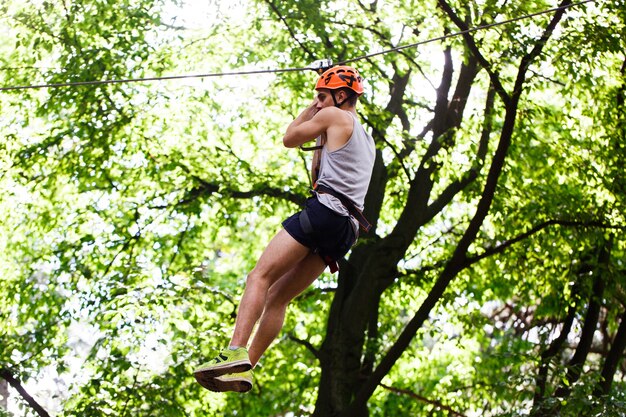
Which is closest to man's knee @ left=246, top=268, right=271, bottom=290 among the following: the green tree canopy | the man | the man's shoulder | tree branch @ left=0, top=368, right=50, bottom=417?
the man

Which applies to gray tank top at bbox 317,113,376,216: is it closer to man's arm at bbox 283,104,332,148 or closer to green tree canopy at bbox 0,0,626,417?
man's arm at bbox 283,104,332,148

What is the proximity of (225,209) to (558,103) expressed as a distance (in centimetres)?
547

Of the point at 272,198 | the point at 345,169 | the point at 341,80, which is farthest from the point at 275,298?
the point at 272,198

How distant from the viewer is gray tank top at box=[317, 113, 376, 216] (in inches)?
169

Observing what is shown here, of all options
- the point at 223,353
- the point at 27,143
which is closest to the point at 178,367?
the point at 27,143

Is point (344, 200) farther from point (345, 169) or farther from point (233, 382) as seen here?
point (233, 382)

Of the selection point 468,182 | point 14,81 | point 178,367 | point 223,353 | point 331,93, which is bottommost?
point 223,353

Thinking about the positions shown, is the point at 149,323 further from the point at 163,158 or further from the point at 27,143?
the point at 27,143

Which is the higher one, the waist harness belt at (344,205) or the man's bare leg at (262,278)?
the waist harness belt at (344,205)

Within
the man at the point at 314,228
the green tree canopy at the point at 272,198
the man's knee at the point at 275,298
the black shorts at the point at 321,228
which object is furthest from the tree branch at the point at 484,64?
the man's knee at the point at 275,298

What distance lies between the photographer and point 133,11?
10391mm

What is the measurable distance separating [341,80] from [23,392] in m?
6.14

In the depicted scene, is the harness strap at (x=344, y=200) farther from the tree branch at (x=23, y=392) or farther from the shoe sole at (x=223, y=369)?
the tree branch at (x=23, y=392)

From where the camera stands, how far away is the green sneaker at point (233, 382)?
4.14m
